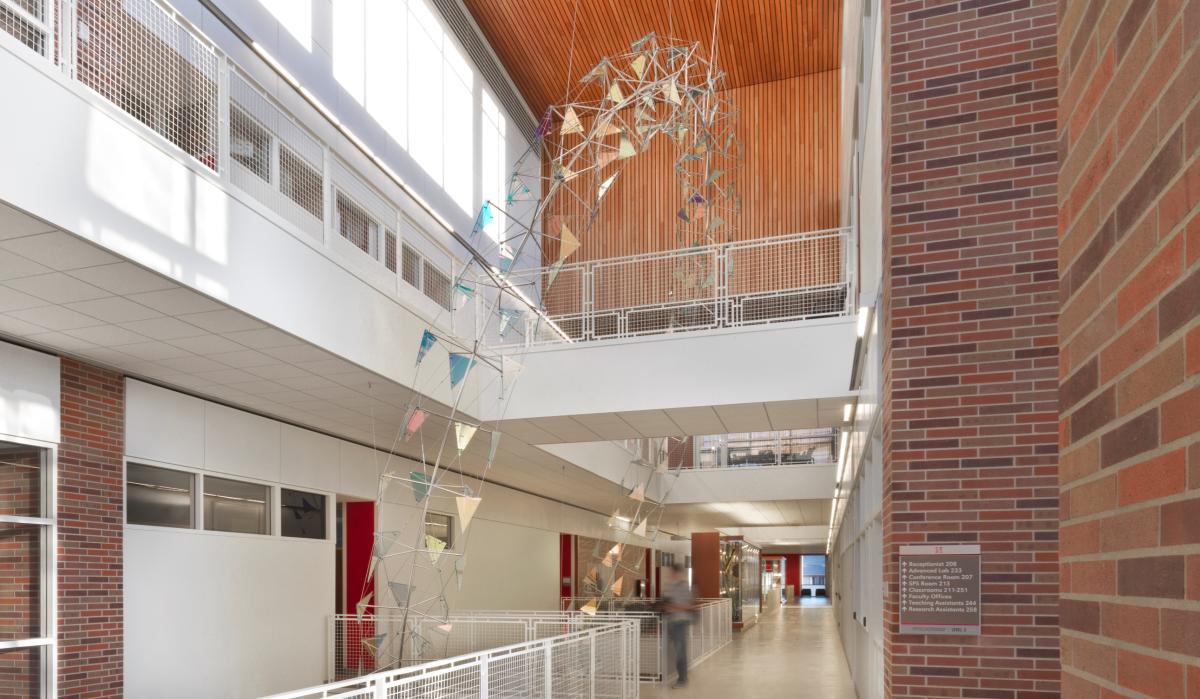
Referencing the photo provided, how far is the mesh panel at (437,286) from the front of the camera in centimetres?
1070

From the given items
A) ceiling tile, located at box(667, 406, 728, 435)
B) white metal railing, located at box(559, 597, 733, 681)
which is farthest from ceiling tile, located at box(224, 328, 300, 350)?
white metal railing, located at box(559, 597, 733, 681)

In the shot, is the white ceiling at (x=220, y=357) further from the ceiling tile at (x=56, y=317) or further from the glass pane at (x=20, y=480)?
the glass pane at (x=20, y=480)

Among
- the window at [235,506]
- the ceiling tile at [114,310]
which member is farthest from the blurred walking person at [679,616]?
the ceiling tile at [114,310]

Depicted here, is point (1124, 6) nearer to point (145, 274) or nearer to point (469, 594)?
point (145, 274)

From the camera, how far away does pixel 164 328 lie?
24.2 ft

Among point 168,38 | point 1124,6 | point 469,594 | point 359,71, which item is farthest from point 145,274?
point 469,594

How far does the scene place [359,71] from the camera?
12797 millimetres

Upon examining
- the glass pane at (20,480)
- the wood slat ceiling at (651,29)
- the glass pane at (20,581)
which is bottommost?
the glass pane at (20,581)

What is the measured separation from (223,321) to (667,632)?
8237 millimetres

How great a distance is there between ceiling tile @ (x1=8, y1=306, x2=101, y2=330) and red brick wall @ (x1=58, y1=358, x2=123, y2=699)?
1072mm

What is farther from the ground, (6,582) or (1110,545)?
(1110,545)

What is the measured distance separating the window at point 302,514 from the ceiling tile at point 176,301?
503 centimetres

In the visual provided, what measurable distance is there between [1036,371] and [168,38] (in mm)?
6053

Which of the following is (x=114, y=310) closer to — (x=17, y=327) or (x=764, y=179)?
(x=17, y=327)
